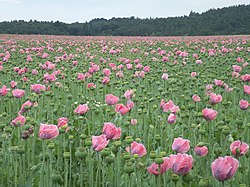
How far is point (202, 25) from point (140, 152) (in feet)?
123

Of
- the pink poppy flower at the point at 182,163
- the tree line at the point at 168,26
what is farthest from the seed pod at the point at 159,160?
the tree line at the point at 168,26

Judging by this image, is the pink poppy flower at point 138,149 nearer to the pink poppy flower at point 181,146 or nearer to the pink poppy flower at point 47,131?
the pink poppy flower at point 181,146

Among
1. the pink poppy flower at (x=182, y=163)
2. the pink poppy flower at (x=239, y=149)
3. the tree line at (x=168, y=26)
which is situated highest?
the tree line at (x=168, y=26)

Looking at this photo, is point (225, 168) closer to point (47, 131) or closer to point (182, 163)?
point (182, 163)

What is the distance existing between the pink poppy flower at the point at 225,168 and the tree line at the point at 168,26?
1346 inches

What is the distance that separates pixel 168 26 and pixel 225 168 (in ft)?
134

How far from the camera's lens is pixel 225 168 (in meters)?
1.59

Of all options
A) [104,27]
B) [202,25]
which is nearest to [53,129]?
[202,25]

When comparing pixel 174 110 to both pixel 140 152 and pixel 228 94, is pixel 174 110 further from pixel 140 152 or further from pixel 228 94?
pixel 228 94

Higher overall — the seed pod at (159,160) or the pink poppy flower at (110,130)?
the pink poppy flower at (110,130)

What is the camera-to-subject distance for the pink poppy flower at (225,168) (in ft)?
5.19

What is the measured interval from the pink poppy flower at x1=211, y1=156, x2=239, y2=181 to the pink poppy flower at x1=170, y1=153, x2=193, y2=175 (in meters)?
0.11

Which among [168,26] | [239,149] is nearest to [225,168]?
[239,149]

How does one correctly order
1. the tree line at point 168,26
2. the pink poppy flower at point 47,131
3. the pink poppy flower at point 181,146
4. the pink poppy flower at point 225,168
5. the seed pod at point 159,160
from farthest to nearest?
the tree line at point 168,26 → the pink poppy flower at point 47,131 → the pink poppy flower at point 181,146 → the seed pod at point 159,160 → the pink poppy flower at point 225,168
